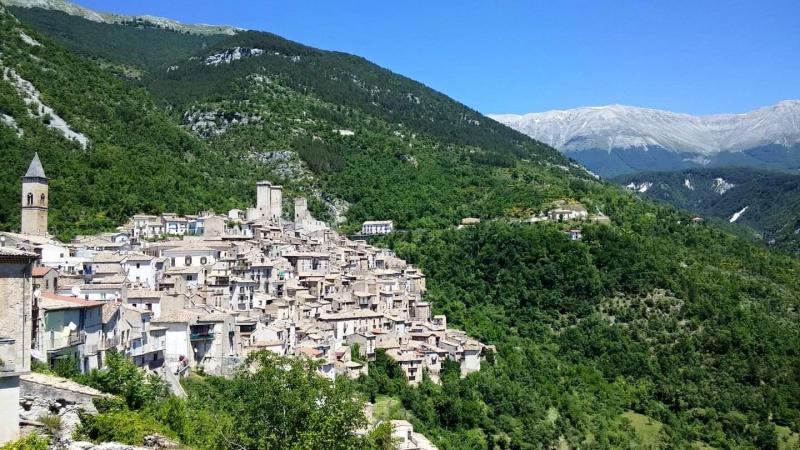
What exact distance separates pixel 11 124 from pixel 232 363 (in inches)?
1645

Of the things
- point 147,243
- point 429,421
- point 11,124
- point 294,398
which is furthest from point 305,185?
point 294,398

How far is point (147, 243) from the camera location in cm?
4741

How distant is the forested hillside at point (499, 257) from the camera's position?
4891cm

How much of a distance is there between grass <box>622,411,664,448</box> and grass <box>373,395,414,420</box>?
19274 mm

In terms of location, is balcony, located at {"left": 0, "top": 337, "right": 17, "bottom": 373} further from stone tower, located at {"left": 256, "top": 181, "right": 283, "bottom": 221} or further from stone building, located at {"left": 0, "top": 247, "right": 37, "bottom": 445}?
stone tower, located at {"left": 256, "top": 181, "right": 283, "bottom": 221}

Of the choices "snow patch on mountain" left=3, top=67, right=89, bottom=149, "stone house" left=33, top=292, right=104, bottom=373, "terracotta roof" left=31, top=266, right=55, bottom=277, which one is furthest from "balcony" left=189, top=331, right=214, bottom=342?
"snow patch on mountain" left=3, top=67, right=89, bottom=149

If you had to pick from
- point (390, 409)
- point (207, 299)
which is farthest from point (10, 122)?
point (390, 409)

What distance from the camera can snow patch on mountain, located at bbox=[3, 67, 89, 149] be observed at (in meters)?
67.9

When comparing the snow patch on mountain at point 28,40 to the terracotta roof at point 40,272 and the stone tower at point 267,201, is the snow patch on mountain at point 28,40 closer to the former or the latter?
the stone tower at point 267,201

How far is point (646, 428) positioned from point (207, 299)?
99.7 ft

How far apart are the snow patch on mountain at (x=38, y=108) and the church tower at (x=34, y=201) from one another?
1000 inches

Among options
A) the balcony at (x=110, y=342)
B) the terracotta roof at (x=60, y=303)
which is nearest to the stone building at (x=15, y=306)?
the terracotta roof at (x=60, y=303)

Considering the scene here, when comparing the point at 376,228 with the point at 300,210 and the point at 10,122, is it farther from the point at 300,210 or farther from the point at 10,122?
the point at 10,122

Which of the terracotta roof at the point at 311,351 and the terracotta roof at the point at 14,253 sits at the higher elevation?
the terracotta roof at the point at 14,253
